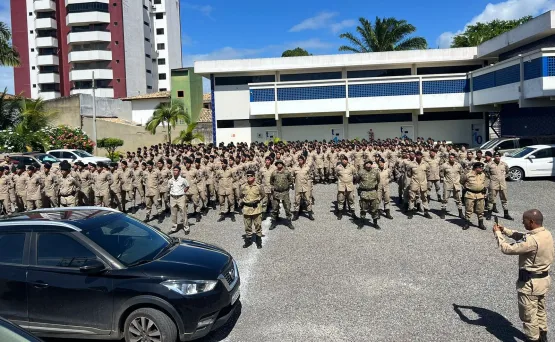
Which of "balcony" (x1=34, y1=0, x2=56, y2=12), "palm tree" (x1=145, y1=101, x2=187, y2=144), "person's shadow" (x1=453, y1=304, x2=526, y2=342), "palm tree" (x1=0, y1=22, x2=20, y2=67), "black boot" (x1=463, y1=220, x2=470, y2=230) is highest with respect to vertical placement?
"balcony" (x1=34, y1=0, x2=56, y2=12)

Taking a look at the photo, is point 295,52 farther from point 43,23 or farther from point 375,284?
point 375,284

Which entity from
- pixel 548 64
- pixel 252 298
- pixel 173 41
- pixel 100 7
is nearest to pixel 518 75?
pixel 548 64

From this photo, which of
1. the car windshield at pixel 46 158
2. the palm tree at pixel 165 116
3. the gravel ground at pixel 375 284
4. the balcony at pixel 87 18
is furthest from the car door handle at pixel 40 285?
the balcony at pixel 87 18

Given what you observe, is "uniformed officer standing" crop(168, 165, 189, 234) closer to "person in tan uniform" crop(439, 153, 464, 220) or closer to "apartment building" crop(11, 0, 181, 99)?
"person in tan uniform" crop(439, 153, 464, 220)

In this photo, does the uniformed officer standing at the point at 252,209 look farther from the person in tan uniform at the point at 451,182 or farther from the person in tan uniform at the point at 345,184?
the person in tan uniform at the point at 451,182

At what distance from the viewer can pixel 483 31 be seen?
1731 inches

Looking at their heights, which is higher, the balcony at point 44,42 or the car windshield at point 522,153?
the balcony at point 44,42

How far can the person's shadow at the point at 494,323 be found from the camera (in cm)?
538

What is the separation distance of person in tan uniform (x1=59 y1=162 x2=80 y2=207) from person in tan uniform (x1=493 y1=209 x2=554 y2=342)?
37.4ft

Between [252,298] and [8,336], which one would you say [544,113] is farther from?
[8,336]

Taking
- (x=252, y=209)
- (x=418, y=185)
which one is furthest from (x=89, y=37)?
(x=252, y=209)

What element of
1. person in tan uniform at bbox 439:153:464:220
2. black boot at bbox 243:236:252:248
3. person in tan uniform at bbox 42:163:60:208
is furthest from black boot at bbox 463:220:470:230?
person in tan uniform at bbox 42:163:60:208

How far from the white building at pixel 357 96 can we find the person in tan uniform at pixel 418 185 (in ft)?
51.5

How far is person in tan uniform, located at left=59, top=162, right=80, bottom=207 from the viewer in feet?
42.1
